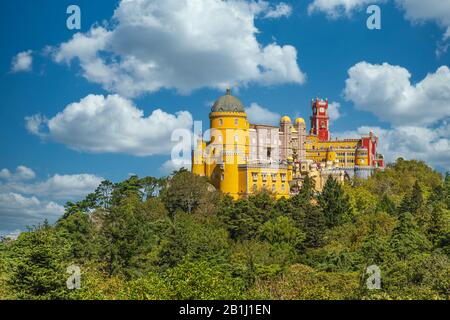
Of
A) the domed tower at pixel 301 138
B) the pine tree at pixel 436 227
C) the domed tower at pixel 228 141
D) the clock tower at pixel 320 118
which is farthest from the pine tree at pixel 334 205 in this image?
the clock tower at pixel 320 118

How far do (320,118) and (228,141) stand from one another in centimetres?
3082

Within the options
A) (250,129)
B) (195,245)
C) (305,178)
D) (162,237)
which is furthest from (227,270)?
(250,129)

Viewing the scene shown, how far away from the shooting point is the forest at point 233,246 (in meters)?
30.0

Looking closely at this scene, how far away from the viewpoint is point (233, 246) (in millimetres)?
51031

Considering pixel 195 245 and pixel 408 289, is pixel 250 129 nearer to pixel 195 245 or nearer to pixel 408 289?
pixel 195 245

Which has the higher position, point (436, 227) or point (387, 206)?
point (387, 206)

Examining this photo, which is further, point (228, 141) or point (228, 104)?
point (228, 104)

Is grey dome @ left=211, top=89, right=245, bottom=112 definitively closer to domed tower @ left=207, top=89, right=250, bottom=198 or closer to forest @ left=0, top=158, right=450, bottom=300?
domed tower @ left=207, top=89, right=250, bottom=198

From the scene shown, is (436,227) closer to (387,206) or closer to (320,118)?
(387,206)

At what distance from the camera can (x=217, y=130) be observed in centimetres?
6216

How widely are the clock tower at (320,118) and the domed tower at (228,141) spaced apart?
90.9ft

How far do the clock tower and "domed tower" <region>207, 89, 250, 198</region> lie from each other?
90.9 feet

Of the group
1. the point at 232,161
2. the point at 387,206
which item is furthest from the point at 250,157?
the point at 387,206
